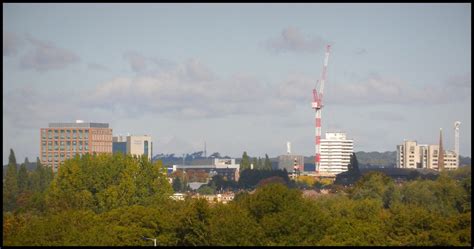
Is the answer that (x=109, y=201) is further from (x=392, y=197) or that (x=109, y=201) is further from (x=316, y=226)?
(x=316, y=226)

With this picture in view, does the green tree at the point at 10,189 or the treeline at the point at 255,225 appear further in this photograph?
the green tree at the point at 10,189

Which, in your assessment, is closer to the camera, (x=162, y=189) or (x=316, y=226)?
(x=316, y=226)

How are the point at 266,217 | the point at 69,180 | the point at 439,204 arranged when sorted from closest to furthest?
1. the point at 266,217
2. the point at 439,204
3. the point at 69,180

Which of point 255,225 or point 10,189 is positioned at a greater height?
point 10,189

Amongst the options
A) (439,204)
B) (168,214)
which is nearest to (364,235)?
(168,214)

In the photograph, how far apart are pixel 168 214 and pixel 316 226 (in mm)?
15320

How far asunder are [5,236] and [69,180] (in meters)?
46.3

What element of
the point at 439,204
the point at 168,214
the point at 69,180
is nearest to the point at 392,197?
the point at 439,204

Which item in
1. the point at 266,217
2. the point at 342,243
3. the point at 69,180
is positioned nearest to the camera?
the point at 342,243

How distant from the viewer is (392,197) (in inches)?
5389

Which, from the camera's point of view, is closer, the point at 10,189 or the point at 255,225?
the point at 255,225

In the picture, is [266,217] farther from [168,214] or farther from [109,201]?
[109,201]

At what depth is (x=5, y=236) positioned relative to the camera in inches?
3499

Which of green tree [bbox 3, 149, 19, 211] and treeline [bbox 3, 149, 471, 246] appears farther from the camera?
green tree [bbox 3, 149, 19, 211]
